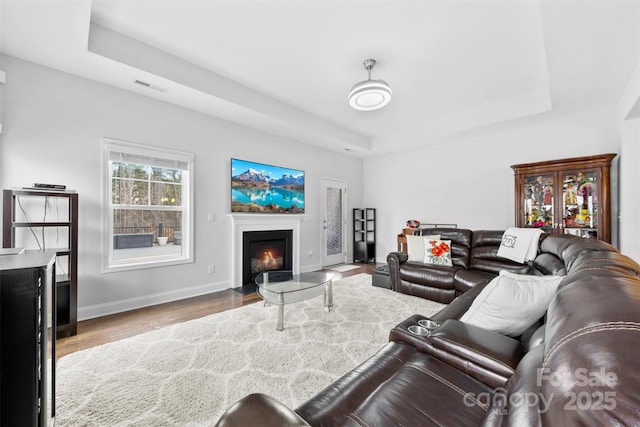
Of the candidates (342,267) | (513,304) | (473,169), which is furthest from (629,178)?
(342,267)

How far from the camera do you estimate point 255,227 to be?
14.5ft

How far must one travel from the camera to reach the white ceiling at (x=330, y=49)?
2154mm

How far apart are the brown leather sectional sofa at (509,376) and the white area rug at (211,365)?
2.54 feet

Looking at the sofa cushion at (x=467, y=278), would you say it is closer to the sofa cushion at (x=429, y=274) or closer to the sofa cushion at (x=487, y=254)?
the sofa cushion at (x=429, y=274)

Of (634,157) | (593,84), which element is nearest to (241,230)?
(593,84)

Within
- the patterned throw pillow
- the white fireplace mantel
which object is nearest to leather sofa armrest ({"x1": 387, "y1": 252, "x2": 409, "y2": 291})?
the patterned throw pillow

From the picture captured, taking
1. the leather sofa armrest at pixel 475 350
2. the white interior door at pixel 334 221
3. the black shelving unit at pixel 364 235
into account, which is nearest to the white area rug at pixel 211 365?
the leather sofa armrest at pixel 475 350

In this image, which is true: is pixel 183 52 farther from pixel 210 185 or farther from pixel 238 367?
pixel 238 367

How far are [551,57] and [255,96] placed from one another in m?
3.30

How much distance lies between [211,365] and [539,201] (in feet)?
15.8

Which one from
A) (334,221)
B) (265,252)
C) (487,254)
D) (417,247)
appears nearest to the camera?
(487,254)

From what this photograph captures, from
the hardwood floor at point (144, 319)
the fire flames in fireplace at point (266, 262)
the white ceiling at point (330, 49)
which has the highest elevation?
the white ceiling at point (330, 49)

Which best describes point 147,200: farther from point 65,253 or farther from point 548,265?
point 548,265

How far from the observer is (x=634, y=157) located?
3.16 metres
